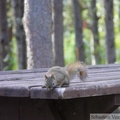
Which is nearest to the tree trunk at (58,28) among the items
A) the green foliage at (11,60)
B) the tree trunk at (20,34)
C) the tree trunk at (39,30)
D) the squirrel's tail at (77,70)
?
the tree trunk at (20,34)

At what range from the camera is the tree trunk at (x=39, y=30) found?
649cm

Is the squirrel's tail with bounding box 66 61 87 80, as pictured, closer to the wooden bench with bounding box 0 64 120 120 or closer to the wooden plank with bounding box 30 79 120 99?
the wooden bench with bounding box 0 64 120 120

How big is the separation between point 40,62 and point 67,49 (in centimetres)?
1143

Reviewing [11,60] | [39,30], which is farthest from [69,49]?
Result: [39,30]

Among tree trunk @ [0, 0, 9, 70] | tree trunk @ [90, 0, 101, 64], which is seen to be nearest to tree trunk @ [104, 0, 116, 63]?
tree trunk @ [90, 0, 101, 64]

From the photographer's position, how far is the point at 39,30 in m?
6.55

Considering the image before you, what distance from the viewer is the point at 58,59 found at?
9094 millimetres

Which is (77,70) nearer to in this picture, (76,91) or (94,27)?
(76,91)

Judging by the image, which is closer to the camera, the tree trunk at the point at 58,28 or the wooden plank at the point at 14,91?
the wooden plank at the point at 14,91

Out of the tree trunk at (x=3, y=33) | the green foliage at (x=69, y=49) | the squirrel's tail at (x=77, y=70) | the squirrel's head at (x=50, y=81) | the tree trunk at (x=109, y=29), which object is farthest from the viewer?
the green foliage at (x=69, y=49)

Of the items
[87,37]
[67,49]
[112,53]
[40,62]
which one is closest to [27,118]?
[40,62]

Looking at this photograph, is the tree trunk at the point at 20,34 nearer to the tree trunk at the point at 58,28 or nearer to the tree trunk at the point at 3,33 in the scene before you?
the tree trunk at the point at 3,33

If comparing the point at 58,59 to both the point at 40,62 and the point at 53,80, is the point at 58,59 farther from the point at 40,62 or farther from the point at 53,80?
the point at 53,80

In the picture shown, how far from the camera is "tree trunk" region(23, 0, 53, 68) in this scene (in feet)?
21.3
